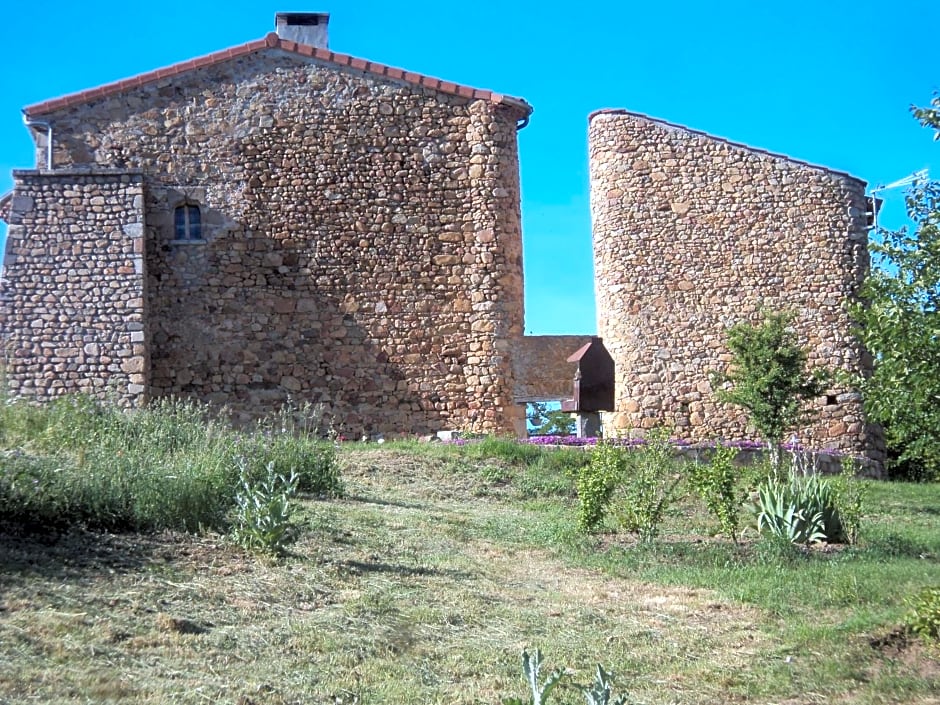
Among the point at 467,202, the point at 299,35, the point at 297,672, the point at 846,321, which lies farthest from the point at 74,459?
the point at 846,321

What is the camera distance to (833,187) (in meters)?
18.9

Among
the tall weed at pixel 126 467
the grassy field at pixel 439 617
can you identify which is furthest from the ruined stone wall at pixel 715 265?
the grassy field at pixel 439 617

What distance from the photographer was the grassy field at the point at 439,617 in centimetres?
492

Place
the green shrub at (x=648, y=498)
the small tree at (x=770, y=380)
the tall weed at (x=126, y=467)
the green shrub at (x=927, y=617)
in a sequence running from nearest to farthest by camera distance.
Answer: the green shrub at (x=927, y=617) < the tall weed at (x=126, y=467) < the green shrub at (x=648, y=498) < the small tree at (x=770, y=380)

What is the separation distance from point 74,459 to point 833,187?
15094 millimetres

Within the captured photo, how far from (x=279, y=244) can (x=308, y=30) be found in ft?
13.8

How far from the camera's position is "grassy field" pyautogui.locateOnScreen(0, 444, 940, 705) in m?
4.92

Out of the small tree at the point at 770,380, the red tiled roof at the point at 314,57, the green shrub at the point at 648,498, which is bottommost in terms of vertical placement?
the green shrub at the point at 648,498

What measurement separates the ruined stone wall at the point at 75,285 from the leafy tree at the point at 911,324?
38.3 feet

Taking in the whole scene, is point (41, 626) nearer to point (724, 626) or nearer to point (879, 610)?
point (724, 626)

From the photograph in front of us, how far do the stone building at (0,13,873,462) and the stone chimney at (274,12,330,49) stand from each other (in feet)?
4.64

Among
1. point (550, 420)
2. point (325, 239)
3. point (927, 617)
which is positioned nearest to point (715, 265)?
point (325, 239)

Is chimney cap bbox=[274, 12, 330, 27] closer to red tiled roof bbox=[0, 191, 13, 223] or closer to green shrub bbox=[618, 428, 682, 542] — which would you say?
red tiled roof bbox=[0, 191, 13, 223]

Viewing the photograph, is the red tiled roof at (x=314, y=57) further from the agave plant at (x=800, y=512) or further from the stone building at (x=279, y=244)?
the agave plant at (x=800, y=512)
